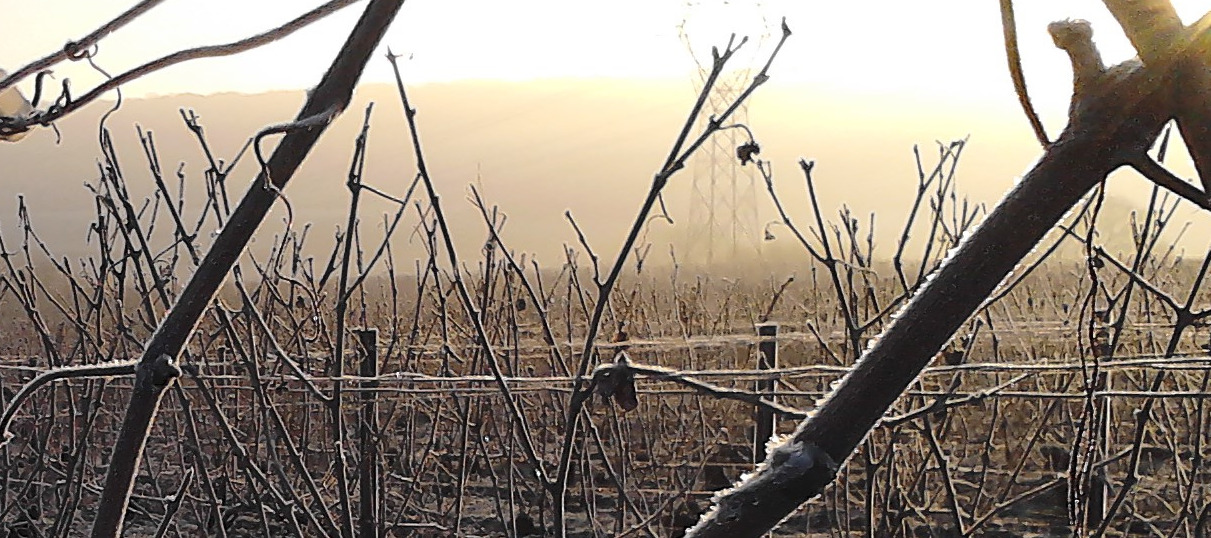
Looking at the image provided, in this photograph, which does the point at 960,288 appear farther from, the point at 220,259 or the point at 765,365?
the point at 765,365

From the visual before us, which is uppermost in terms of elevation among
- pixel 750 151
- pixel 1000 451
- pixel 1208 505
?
pixel 750 151

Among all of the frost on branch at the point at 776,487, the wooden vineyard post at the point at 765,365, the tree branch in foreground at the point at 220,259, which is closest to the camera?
the frost on branch at the point at 776,487

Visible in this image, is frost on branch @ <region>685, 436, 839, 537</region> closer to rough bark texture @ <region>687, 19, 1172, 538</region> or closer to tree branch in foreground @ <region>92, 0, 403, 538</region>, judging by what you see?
rough bark texture @ <region>687, 19, 1172, 538</region>

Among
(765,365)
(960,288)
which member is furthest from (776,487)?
(765,365)

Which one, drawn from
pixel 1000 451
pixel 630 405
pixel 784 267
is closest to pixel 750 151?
pixel 630 405

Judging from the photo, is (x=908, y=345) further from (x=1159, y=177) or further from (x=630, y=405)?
(x=630, y=405)

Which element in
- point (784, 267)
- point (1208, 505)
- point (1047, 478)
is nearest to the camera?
point (1208, 505)

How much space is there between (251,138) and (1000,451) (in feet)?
13.8

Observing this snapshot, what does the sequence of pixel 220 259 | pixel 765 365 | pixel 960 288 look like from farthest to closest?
pixel 765 365, pixel 220 259, pixel 960 288

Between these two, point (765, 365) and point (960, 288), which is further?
point (765, 365)

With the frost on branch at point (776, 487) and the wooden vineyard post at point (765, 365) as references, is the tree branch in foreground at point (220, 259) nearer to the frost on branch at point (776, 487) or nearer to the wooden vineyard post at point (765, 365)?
the frost on branch at point (776, 487)

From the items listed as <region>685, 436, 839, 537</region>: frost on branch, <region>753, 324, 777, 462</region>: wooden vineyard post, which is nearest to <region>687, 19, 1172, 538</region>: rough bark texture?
<region>685, 436, 839, 537</region>: frost on branch

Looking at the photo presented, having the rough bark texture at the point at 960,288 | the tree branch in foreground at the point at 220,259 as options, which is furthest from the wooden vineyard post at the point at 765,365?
the rough bark texture at the point at 960,288

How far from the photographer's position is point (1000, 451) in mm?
4258
